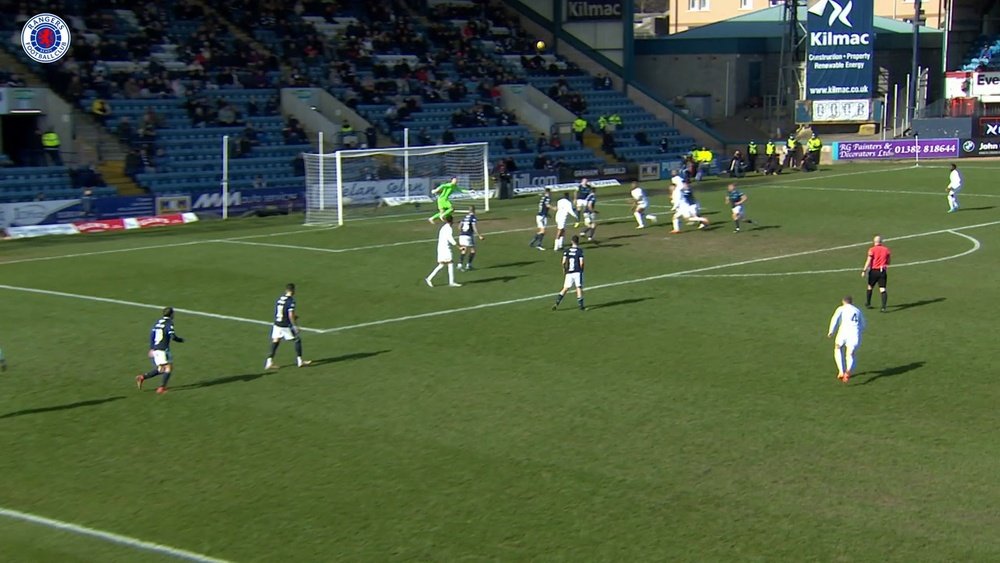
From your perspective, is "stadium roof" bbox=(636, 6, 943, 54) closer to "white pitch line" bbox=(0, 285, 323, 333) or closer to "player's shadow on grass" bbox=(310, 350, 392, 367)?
"white pitch line" bbox=(0, 285, 323, 333)

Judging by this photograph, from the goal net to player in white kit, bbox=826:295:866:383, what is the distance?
29.0 metres

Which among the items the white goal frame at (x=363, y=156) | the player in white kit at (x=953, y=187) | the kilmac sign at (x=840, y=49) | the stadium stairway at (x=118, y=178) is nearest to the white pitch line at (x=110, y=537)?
the white goal frame at (x=363, y=156)

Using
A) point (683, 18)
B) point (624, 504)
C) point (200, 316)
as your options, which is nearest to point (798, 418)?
point (624, 504)

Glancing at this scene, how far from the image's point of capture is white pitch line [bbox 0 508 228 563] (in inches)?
573

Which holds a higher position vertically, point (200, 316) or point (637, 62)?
point (637, 62)

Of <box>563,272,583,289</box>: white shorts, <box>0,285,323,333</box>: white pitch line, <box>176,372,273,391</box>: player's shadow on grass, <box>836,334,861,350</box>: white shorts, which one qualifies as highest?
<box>563,272,583,289</box>: white shorts

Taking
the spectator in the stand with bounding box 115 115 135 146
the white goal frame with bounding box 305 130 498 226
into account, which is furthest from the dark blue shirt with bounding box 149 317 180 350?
the spectator in the stand with bounding box 115 115 135 146

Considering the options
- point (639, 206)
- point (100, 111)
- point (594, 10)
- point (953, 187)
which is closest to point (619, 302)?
point (639, 206)

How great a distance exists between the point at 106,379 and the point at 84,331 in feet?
16.1

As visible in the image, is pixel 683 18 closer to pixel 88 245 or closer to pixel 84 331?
pixel 88 245

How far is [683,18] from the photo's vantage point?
118m

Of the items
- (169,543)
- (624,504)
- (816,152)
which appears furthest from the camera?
(816,152)

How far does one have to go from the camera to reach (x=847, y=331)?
2162cm

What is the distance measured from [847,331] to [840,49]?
52219 millimetres
